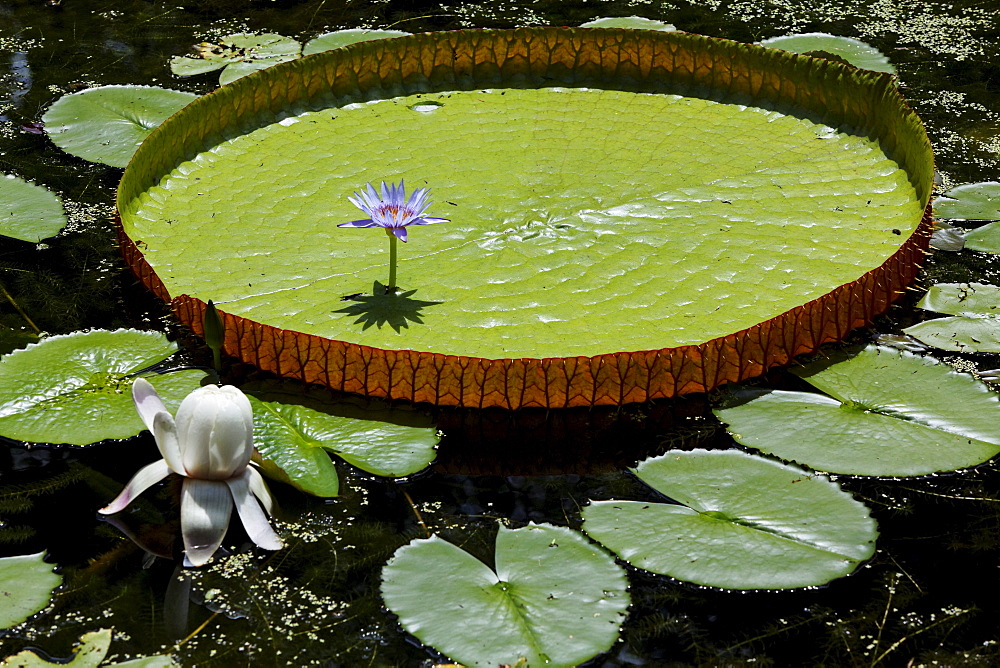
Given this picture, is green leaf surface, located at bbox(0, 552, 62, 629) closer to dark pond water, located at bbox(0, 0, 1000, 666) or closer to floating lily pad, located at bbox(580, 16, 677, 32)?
dark pond water, located at bbox(0, 0, 1000, 666)

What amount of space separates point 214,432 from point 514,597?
1.92ft

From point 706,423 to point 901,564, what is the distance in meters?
0.49

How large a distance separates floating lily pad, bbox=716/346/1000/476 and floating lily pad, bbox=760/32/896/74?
170cm

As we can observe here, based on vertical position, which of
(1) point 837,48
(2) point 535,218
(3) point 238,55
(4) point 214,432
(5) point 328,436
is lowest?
(5) point 328,436

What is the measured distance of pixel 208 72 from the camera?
385 centimetres

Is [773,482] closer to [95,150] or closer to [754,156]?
[754,156]

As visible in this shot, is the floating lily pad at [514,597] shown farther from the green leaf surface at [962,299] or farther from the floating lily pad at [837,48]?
the floating lily pad at [837,48]

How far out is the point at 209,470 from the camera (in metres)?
1.89

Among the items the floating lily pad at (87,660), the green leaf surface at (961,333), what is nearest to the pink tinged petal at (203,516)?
Answer: the floating lily pad at (87,660)

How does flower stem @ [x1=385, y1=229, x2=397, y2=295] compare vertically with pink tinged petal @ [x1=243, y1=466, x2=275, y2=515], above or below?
above

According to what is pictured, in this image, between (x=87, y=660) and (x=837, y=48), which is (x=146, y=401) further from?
(x=837, y=48)

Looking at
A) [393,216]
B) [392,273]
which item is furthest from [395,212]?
[392,273]

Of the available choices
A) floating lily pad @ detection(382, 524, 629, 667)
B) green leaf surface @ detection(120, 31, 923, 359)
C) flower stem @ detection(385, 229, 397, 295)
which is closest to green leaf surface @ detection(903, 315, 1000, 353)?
green leaf surface @ detection(120, 31, 923, 359)

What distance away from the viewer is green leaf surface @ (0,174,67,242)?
2816 millimetres
